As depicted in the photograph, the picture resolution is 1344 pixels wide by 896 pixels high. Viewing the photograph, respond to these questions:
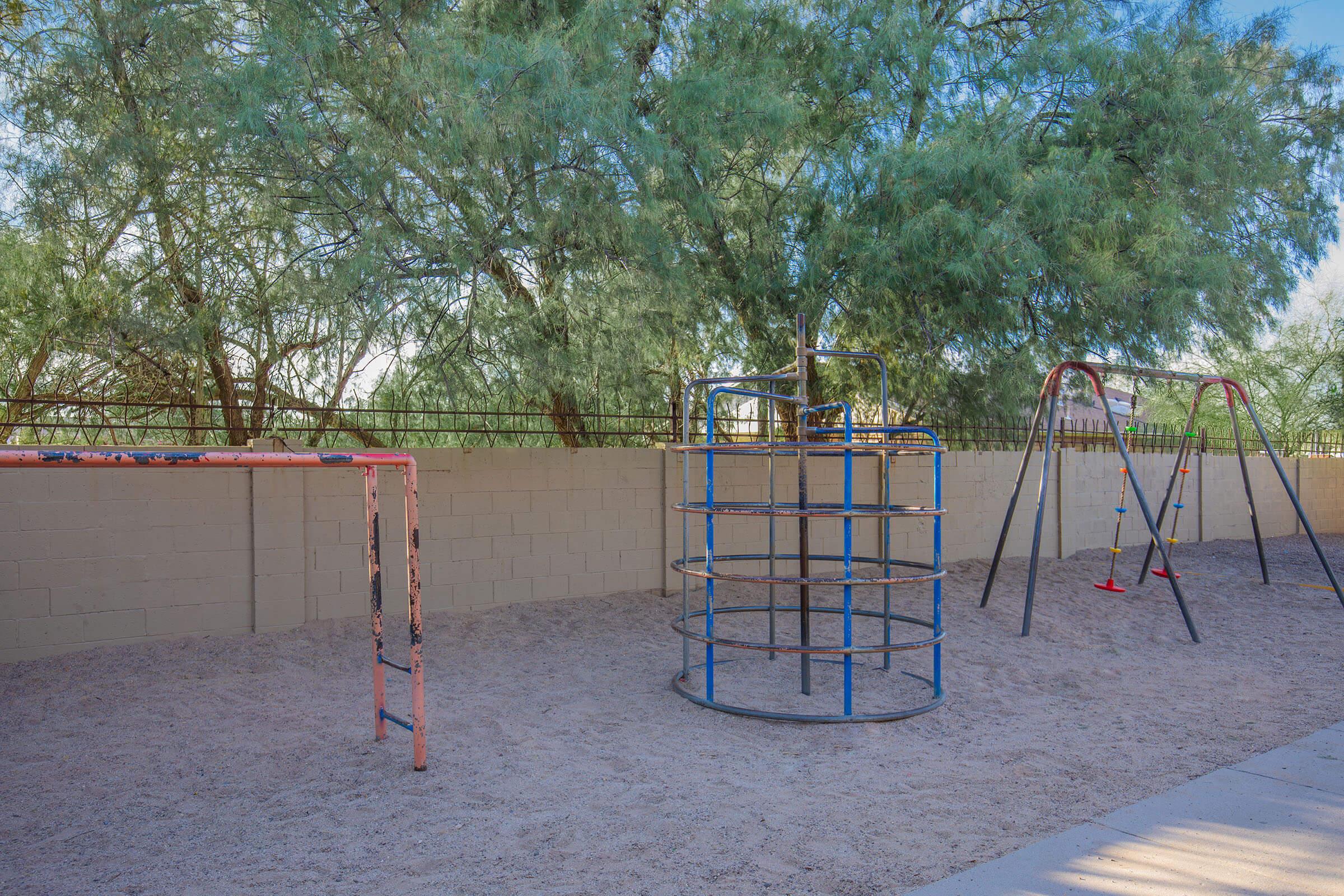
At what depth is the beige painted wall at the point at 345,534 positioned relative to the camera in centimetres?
529

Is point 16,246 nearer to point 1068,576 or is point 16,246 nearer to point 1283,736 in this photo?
point 1283,736

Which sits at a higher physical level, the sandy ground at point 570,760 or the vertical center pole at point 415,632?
the vertical center pole at point 415,632

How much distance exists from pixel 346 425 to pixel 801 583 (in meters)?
3.93

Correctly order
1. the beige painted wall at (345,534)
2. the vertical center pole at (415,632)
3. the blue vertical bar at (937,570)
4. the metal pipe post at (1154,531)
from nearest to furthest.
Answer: the vertical center pole at (415,632) → the blue vertical bar at (937,570) → the beige painted wall at (345,534) → the metal pipe post at (1154,531)

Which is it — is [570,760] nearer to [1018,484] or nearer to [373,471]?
[373,471]

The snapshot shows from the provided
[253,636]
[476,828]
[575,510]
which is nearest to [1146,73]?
[575,510]

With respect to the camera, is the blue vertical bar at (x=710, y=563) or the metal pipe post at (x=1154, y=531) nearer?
the blue vertical bar at (x=710, y=563)

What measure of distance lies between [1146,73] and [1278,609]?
4.64m

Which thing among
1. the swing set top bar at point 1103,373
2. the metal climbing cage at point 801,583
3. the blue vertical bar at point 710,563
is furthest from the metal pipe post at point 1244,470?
the blue vertical bar at point 710,563

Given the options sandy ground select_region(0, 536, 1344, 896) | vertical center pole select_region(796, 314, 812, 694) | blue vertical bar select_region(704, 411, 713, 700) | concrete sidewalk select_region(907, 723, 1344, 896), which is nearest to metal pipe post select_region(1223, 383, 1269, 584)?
sandy ground select_region(0, 536, 1344, 896)

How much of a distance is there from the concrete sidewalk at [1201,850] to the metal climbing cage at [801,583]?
1298 mm

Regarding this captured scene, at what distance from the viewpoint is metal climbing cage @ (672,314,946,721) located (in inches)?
175

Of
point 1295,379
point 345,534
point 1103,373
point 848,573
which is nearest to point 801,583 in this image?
point 848,573

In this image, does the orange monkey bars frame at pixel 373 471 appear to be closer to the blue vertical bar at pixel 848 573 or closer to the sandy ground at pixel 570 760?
the sandy ground at pixel 570 760
